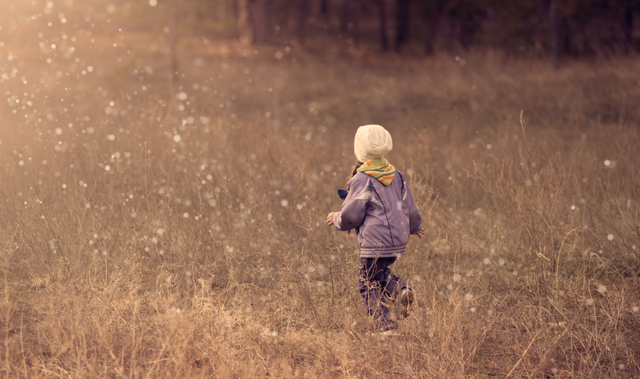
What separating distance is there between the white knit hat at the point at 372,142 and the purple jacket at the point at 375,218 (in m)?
0.14

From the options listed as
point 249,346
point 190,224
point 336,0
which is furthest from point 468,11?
point 249,346

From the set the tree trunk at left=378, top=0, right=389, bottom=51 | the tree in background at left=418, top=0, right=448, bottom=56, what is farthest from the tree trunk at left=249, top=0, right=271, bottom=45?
the tree in background at left=418, top=0, right=448, bottom=56

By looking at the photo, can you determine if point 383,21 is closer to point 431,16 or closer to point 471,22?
point 431,16

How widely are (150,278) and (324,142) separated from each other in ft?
15.0

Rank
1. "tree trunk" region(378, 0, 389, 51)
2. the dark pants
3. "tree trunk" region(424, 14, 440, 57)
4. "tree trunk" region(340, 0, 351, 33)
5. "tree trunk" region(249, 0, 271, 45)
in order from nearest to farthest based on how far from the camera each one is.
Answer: the dark pants, "tree trunk" region(249, 0, 271, 45), "tree trunk" region(424, 14, 440, 57), "tree trunk" region(378, 0, 389, 51), "tree trunk" region(340, 0, 351, 33)

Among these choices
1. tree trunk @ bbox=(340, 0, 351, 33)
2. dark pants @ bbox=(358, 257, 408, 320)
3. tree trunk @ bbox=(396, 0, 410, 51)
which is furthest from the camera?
tree trunk @ bbox=(340, 0, 351, 33)

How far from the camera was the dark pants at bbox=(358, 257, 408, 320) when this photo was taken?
376 centimetres

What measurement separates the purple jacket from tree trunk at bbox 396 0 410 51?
2458cm

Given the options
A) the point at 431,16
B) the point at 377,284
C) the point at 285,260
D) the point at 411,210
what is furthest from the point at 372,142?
the point at 431,16

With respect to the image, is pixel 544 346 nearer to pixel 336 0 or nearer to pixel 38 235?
pixel 38 235

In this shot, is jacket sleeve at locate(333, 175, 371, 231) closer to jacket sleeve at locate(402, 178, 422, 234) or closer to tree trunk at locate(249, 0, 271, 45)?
jacket sleeve at locate(402, 178, 422, 234)

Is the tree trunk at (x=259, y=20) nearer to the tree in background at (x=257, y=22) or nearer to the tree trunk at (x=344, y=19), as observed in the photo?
the tree in background at (x=257, y=22)

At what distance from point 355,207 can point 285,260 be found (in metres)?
1.17

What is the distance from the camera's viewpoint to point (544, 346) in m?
3.53
